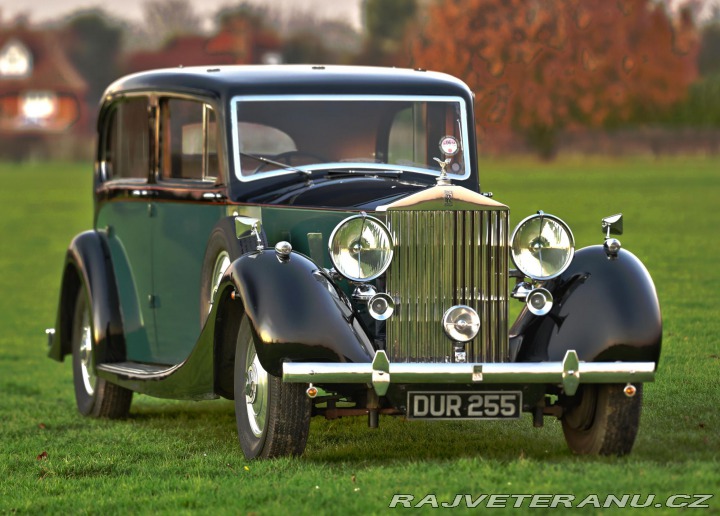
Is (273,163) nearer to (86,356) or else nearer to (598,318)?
(598,318)

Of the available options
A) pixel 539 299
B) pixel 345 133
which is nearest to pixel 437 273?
pixel 539 299

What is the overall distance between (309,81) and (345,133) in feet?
1.26

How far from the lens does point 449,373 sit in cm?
682

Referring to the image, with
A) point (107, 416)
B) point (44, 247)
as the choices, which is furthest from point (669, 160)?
point (107, 416)

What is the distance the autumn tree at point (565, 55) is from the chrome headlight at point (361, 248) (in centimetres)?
3672

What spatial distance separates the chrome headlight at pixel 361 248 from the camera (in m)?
7.22

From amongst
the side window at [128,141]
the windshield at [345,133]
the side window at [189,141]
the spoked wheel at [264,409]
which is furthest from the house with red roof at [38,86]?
the spoked wheel at [264,409]

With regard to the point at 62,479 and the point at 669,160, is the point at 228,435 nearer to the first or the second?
the point at 62,479

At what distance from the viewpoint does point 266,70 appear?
9227 mm

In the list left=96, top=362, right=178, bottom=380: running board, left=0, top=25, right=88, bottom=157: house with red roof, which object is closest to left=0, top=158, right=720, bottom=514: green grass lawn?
left=96, top=362, right=178, bottom=380: running board

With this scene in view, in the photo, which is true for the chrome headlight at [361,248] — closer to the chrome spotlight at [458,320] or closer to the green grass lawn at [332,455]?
the chrome spotlight at [458,320]

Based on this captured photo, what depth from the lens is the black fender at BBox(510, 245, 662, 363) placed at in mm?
7105

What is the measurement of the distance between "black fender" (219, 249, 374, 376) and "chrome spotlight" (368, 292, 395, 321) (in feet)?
0.33

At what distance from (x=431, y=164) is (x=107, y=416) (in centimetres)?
296
